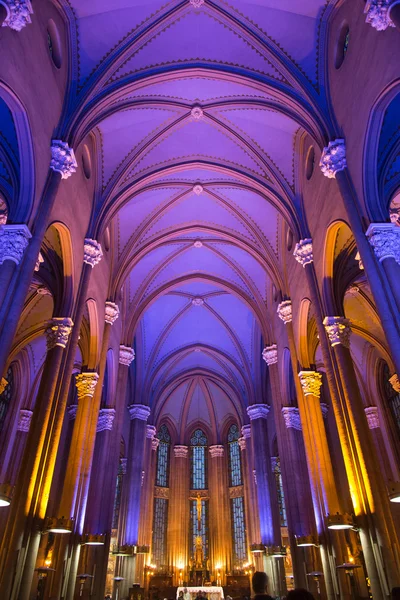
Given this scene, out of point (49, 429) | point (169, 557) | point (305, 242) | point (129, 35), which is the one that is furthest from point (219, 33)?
point (169, 557)

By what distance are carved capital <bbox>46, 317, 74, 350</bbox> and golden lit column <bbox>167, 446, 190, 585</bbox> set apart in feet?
65.9

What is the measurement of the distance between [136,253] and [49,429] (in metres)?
9.14

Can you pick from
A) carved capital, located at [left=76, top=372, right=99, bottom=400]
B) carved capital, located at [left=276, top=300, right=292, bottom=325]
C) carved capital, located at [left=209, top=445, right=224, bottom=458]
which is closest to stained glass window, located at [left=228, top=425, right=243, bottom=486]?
carved capital, located at [left=209, top=445, right=224, bottom=458]

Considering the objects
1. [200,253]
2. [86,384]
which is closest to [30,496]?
[86,384]

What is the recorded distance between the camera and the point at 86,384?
45.3ft

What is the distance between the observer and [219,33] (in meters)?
12.1

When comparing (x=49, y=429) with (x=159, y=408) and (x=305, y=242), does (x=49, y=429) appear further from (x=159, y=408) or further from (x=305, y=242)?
(x=159, y=408)

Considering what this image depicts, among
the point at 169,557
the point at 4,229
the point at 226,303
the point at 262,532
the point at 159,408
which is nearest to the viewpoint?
the point at 4,229

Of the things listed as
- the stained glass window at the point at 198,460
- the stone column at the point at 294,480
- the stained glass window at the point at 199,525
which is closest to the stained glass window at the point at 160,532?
the stained glass window at the point at 199,525

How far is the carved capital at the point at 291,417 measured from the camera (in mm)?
16359

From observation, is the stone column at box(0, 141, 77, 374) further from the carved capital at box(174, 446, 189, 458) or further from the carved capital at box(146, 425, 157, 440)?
the carved capital at box(174, 446, 189, 458)

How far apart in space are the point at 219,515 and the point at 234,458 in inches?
140

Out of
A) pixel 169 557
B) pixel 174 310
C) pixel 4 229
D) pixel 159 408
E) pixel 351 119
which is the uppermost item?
pixel 174 310

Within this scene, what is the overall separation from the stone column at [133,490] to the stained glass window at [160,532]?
6672mm
